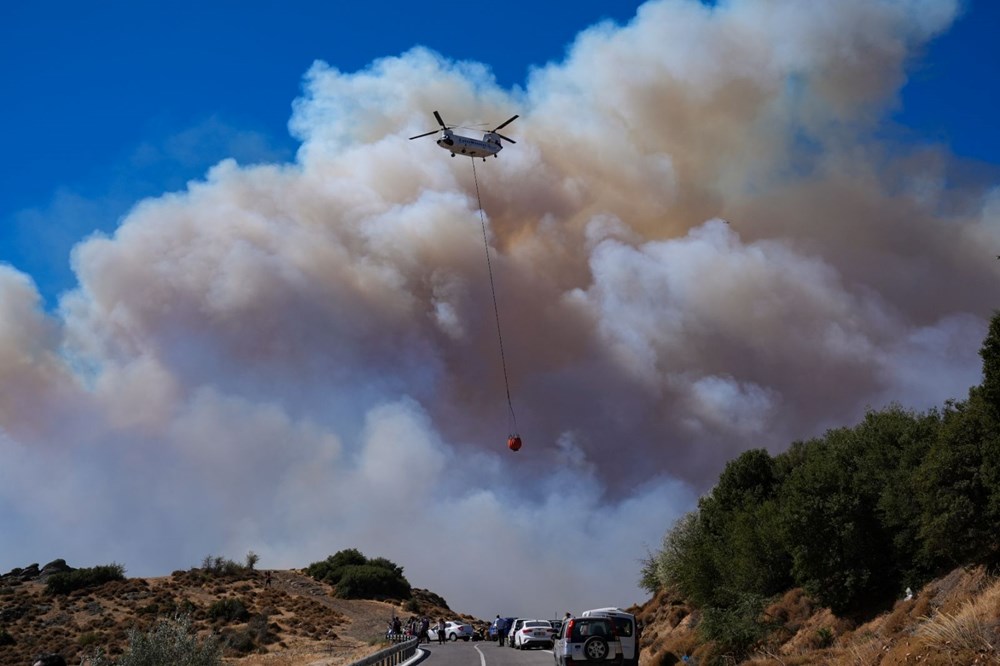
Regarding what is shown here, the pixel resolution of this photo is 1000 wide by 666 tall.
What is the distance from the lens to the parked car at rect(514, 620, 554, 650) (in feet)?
162

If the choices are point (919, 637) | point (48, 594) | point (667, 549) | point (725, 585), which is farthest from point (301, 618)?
point (919, 637)

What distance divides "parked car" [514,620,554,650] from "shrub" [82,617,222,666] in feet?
80.7

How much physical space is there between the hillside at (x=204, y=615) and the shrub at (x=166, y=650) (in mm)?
18705

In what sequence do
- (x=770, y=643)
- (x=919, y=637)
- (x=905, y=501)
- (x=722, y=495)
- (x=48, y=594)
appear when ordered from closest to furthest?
(x=919, y=637) → (x=770, y=643) → (x=905, y=501) → (x=722, y=495) → (x=48, y=594)

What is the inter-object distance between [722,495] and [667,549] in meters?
5.53

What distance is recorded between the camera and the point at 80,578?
91.4 m

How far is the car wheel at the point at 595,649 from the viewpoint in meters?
24.4

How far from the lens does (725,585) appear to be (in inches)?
1868

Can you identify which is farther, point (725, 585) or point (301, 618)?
point (301, 618)

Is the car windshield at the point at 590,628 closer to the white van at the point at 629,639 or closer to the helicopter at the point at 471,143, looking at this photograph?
the white van at the point at 629,639

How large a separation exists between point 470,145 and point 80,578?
66905 millimetres

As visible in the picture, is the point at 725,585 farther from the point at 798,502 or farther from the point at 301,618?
the point at 301,618

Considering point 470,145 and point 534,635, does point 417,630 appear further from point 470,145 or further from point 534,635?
point 470,145

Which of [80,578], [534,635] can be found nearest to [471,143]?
A: [534,635]
